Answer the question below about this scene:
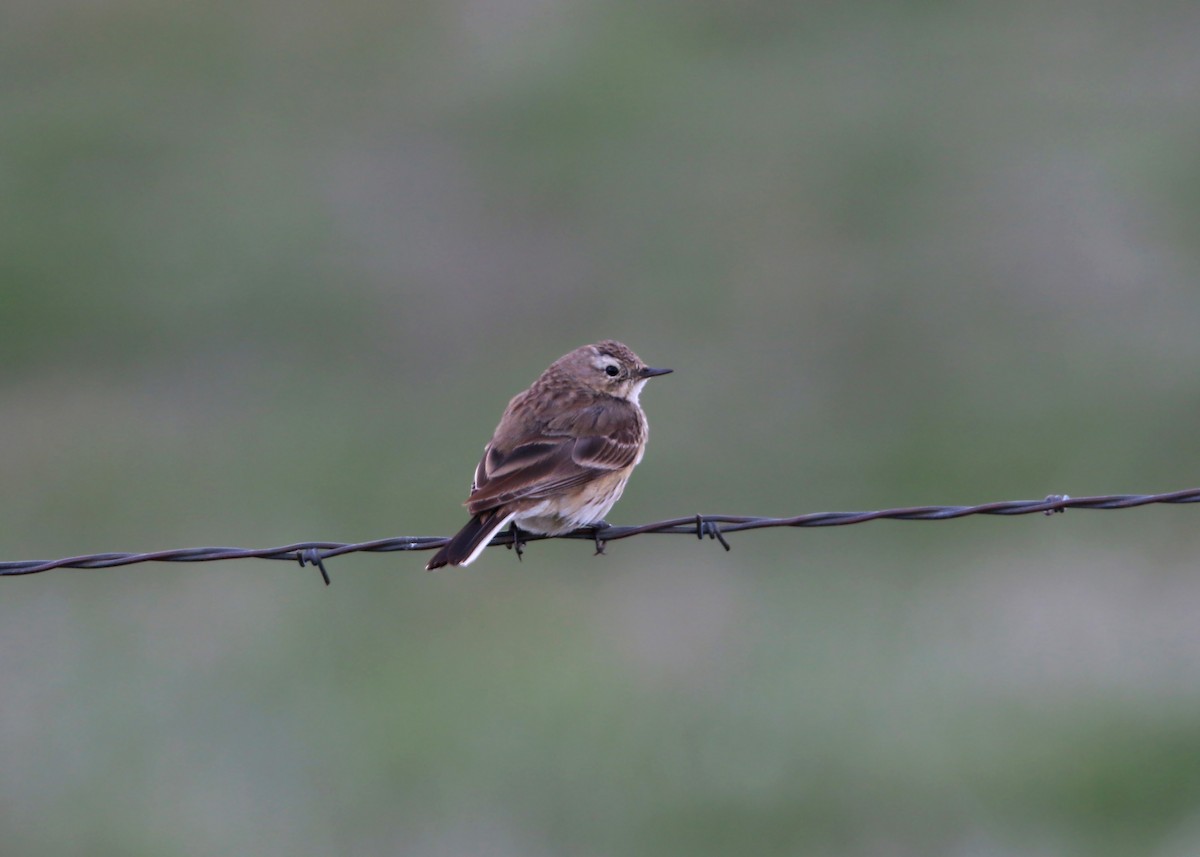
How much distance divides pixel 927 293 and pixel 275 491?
1042cm

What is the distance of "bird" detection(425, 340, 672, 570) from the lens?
897 centimetres

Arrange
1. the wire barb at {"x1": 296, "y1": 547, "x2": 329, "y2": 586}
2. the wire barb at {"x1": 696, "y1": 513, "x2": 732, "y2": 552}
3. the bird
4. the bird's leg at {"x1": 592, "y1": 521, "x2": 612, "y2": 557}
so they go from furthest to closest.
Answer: the bird, the bird's leg at {"x1": 592, "y1": 521, "x2": 612, "y2": 557}, the wire barb at {"x1": 696, "y1": 513, "x2": 732, "y2": 552}, the wire barb at {"x1": 296, "y1": 547, "x2": 329, "y2": 586}

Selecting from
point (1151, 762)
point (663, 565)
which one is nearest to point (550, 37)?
point (663, 565)

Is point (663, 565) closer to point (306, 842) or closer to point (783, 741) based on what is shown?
point (783, 741)

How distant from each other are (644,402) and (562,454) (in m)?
11.3

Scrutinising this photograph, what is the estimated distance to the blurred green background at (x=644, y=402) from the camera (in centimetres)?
1280

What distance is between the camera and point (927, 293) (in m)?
24.5

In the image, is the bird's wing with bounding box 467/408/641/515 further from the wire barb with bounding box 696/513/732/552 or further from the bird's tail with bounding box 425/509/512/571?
the wire barb with bounding box 696/513/732/552

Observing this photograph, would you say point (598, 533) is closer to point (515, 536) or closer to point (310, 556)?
point (515, 536)

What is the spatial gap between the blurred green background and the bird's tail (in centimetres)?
374

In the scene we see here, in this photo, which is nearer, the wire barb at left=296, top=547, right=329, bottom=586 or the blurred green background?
the wire barb at left=296, top=547, right=329, bottom=586

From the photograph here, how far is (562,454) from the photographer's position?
9578mm

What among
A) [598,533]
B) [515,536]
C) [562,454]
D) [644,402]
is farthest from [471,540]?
[644,402]

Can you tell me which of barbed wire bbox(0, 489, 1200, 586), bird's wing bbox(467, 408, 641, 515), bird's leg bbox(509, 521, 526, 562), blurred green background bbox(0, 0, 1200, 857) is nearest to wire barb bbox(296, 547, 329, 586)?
barbed wire bbox(0, 489, 1200, 586)
